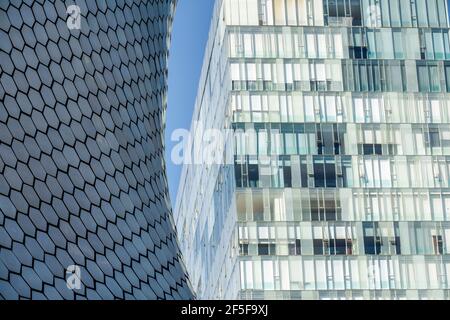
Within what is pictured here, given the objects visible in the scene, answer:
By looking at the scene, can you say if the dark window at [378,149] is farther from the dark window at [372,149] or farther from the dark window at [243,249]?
the dark window at [243,249]

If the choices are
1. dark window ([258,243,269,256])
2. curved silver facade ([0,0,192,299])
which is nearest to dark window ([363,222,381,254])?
dark window ([258,243,269,256])

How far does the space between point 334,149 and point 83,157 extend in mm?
40600

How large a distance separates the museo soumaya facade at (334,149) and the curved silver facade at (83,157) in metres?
35.4

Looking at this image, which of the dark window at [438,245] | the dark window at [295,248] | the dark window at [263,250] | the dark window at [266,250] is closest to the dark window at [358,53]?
the dark window at [438,245]

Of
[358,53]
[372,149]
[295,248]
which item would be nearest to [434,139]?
[372,149]

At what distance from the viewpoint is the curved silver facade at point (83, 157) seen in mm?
17344

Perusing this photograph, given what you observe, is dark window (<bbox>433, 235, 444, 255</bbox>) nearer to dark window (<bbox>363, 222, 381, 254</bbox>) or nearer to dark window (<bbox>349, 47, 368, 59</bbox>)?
dark window (<bbox>363, 222, 381, 254</bbox>)

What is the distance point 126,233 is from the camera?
19.6 meters

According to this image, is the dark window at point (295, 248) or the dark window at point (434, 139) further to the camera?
the dark window at point (434, 139)

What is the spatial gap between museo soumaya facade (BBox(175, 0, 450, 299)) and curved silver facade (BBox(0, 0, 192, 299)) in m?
35.4

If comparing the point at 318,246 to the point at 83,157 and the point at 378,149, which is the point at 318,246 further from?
the point at 83,157

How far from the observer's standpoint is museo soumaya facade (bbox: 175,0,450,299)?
57219 mm
